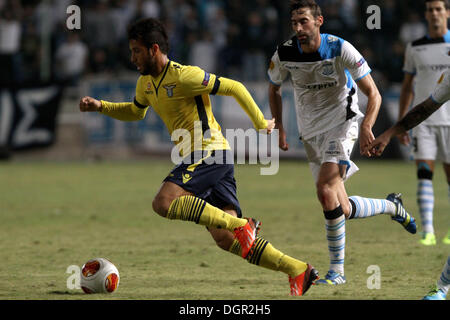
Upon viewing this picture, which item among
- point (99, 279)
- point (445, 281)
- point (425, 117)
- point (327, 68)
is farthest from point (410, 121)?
point (99, 279)

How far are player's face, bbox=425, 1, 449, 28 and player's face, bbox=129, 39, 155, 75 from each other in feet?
11.7

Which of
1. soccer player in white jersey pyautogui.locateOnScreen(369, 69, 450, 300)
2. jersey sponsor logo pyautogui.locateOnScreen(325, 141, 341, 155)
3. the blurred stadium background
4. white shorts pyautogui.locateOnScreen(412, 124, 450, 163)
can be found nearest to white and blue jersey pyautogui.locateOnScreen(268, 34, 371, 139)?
jersey sponsor logo pyautogui.locateOnScreen(325, 141, 341, 155)

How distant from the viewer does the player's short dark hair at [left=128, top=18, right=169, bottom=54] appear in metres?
6.37

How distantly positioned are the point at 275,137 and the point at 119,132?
3923 mm

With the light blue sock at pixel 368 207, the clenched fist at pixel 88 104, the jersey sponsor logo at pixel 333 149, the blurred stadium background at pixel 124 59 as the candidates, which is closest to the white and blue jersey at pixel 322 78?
the jersey sponsor logo at pixel 333 149

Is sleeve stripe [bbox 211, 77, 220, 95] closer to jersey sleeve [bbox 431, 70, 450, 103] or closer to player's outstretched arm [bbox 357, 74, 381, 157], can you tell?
player's outstretched arm [bbox 357, 74, 381, 157]

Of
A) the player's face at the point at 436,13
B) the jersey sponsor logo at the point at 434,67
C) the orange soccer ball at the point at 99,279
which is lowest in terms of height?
the orange soccer ball at the point at 99,279

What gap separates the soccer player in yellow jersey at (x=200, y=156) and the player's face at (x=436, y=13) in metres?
3.12

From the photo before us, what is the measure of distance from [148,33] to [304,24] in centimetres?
128

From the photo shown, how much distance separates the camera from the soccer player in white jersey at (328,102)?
22.4 feet

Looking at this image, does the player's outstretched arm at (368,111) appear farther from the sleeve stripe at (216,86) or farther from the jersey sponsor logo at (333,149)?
the sleeve stripe at (216,86)

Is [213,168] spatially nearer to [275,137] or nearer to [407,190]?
[407,190]

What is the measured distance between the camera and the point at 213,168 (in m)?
6.46
